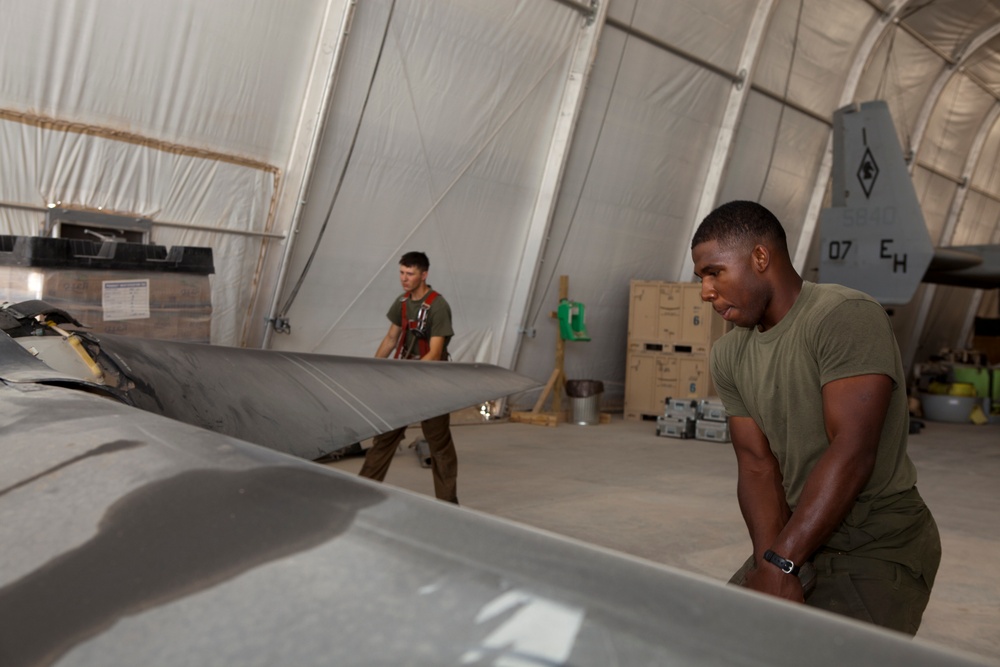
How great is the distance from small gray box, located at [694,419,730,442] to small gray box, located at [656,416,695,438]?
13cm

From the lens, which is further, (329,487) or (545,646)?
(329,487)

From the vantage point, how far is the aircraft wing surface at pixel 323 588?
717mm

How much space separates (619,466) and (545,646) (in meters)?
8.24

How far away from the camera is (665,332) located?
12.9 meters

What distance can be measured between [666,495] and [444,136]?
506cm

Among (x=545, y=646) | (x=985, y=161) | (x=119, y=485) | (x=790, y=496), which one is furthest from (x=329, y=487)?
(x=985, y=161)

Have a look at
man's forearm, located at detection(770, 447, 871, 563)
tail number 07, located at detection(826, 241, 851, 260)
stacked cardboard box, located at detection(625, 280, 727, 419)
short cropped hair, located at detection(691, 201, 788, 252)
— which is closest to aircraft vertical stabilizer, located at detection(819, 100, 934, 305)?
tail number 07, located at detection(826, 241, 851, 260)

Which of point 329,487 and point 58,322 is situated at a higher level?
point 329,487

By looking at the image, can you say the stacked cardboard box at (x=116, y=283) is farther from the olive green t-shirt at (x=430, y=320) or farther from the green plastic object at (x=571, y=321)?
the green plastic object at (x=571, y=321)

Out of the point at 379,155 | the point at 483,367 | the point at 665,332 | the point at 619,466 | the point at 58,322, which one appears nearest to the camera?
the point at 58,322

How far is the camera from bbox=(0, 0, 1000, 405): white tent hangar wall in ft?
24.1

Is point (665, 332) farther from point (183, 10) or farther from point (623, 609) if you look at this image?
point (623, 609)

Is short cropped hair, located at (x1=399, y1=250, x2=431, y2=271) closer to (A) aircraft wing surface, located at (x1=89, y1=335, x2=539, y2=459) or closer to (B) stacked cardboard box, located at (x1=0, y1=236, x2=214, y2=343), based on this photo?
(B) stacked cardboard box, located at (x1=0, y1=236, x2=214, y2=343)

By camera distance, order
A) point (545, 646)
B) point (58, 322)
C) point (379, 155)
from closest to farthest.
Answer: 1. point (545, 646)
2. point (58, 322)
3. point (379, 155)
